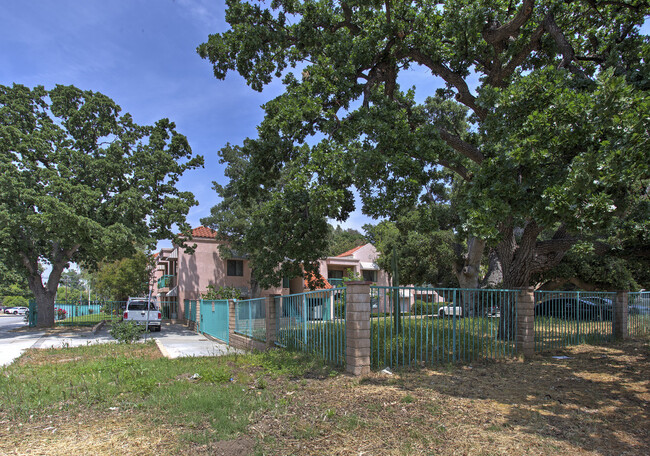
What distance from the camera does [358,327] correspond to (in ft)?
24.9

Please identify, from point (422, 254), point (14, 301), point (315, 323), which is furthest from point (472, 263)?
point (14, 301)

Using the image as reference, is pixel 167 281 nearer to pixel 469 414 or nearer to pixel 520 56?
pixel 520 56

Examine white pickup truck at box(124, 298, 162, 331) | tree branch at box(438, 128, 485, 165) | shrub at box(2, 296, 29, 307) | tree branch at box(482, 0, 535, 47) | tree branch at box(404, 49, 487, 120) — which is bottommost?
shrub at box(2, 296, 29, 307)

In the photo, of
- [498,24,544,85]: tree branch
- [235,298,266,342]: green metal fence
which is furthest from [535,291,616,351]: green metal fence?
[235,298,266,342]: green metal fence

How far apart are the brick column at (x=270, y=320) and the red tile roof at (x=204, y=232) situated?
20.7 metres

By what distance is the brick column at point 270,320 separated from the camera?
Result: 453 inches

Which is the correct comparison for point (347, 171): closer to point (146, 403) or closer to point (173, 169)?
point (146, 403)

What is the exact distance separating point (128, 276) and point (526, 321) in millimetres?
33984

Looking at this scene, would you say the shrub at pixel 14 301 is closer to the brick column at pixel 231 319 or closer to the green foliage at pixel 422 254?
the green foliage at pixel 422 254

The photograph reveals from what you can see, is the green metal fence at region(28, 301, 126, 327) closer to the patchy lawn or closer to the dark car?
the patchy lawn

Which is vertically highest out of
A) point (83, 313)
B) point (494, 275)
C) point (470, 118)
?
point (470, 118)

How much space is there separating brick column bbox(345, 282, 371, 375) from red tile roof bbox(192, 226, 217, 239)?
2486 cm

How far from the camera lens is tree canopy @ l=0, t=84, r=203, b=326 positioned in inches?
763

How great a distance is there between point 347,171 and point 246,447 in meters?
6.98
